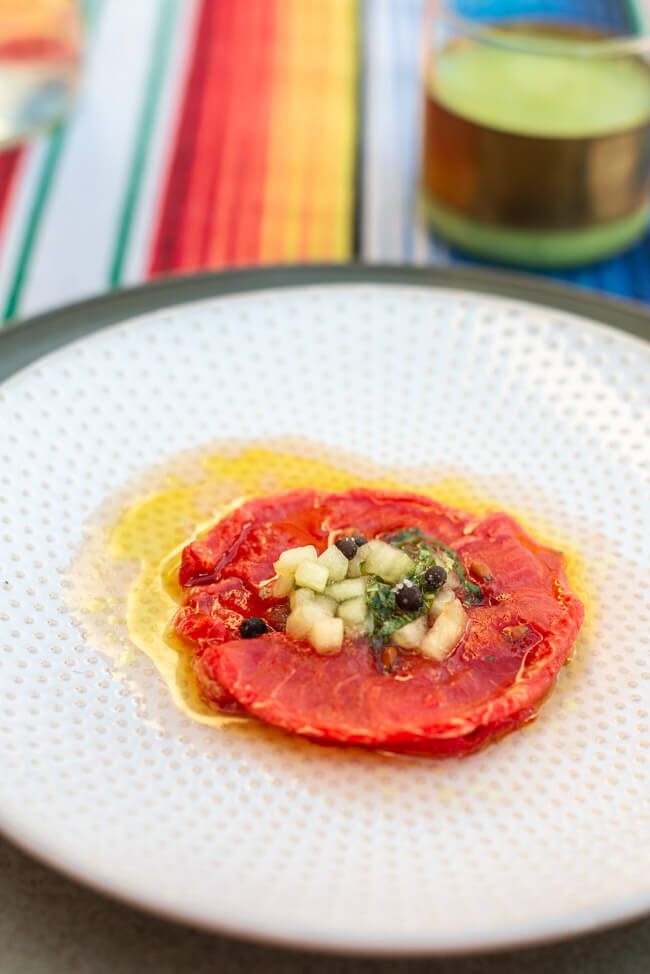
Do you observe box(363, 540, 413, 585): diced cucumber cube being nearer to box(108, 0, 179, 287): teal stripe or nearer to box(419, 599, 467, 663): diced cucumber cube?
box(419, 599, 467, 663): diced cucumber cube

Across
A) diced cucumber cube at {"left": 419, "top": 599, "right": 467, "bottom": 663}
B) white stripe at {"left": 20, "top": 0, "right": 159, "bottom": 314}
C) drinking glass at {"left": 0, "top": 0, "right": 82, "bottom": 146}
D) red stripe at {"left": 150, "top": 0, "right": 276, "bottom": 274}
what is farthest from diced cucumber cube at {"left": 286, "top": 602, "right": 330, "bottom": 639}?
drinking glass at {"left": 0, "top": 0, "right": 82, "bottom": 146}

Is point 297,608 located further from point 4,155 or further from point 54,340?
point 4,155

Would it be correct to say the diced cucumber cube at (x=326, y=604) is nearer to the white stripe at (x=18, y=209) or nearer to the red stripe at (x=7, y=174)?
the white stripe at (x=18, y=209)

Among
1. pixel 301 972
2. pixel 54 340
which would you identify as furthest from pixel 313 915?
pixel 54 340

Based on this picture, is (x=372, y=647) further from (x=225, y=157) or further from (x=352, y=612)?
(x=225, y=157)

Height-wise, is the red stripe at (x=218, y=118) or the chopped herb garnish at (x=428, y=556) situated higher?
the red stripe at (x=218, y=118)

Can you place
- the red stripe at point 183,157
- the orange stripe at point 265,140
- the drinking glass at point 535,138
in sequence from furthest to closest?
the orange stripe at point 265,140
the red stripe at point 183,157
the drinking glass at point 535,138

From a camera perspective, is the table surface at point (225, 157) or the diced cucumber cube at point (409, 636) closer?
the diced cucumber cube at point (409, 636)

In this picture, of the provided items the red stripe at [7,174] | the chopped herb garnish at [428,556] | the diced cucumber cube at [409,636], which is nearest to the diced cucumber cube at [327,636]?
the diced cucumber cube at [409,636]
